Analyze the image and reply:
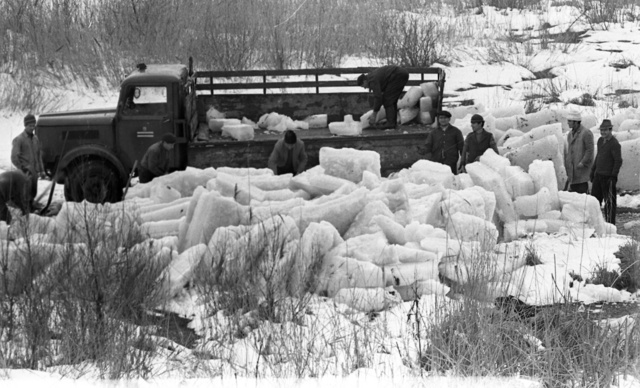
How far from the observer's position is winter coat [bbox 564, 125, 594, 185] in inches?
464

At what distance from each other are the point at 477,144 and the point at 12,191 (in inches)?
228

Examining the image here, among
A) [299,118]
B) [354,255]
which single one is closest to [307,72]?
[299,118]

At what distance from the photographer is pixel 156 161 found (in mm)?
11609

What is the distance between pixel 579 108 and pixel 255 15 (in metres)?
8.35

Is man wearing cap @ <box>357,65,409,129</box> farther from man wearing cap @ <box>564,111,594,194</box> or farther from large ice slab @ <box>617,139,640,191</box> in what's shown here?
large ice slab @ <box>617,139,640,191</box>

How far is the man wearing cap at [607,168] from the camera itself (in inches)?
451

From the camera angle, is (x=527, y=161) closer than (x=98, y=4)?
Yes

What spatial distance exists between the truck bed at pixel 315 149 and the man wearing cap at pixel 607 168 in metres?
2.28

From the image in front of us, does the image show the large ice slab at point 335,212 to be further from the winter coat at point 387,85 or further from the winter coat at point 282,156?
the winter coat at point 387,85

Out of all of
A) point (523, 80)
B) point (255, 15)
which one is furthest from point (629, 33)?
point (255, 15)

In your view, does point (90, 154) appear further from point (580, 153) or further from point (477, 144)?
point (580, 153)

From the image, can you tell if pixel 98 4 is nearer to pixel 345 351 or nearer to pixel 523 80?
pixel 523 80

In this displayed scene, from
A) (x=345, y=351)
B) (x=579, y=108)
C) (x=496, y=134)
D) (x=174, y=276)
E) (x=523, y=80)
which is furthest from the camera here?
(x=523, y=80)

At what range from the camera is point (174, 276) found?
319 inches
